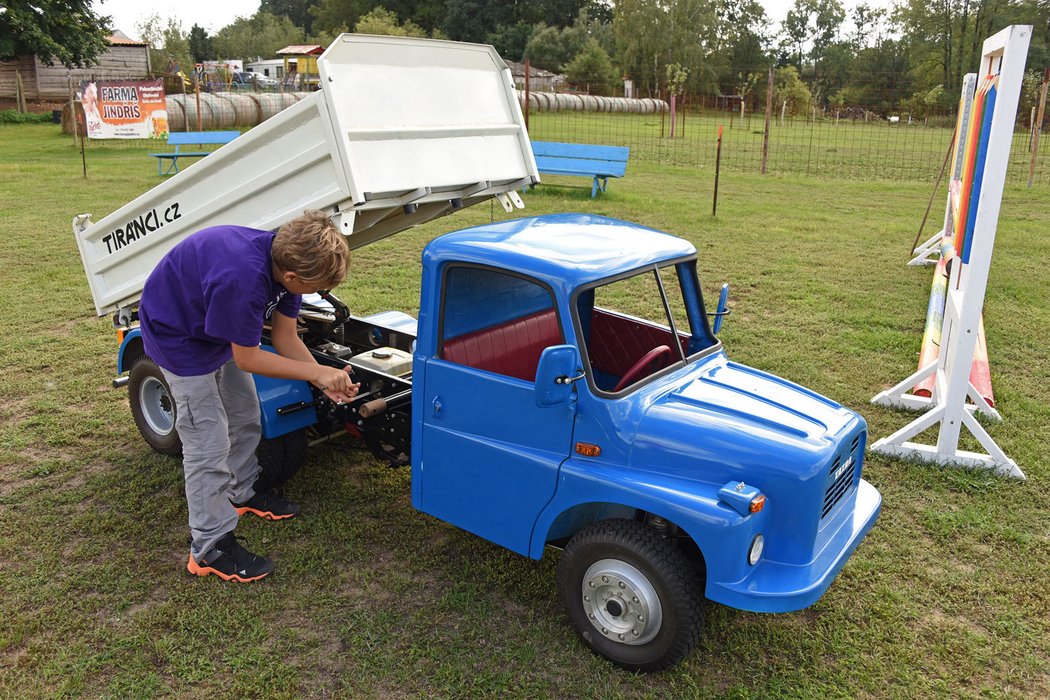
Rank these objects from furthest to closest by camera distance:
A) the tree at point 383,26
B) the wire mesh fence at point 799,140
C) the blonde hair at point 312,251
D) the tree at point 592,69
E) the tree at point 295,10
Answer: the tree at point 295,10 → the tree at point 383,26 → the tree at point 592,69 → the wire mesh fence at point 799,140 → the blonde hair at point 312,251

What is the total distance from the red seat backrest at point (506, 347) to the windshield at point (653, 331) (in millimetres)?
210

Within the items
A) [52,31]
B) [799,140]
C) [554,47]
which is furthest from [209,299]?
[554,47]

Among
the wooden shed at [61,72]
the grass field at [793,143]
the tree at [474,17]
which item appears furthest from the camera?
the tree at [474,17]

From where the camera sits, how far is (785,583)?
10.2 feet

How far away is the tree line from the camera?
45375mm

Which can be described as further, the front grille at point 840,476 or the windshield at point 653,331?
the windshield at point 653,331

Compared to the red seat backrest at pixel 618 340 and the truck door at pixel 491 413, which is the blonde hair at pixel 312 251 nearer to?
the truck door at pixel 491 413

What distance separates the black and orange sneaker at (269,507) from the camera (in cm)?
445

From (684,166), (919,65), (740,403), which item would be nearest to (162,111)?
(684,166)

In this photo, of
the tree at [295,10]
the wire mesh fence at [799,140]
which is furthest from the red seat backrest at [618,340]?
the tree at [295,10]

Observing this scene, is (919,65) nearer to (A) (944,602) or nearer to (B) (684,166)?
(B) (684,166)

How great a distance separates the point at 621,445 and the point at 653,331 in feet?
3.04

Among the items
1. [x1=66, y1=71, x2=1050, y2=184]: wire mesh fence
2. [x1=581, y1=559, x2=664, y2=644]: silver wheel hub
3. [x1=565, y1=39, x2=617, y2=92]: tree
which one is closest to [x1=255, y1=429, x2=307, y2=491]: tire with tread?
[x1=581, y1=559, x2=664, y2=644]: silver wheel hub

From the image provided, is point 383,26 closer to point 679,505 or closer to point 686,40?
point 686,40
